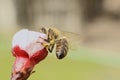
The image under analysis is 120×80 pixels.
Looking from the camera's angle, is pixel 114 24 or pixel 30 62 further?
pixel 114 24

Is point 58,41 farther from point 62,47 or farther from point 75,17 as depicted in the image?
point 75,17

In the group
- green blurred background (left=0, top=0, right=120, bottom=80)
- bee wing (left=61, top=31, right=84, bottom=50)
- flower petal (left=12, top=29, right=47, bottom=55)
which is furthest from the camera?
green blurred background (left=0, top=0, right=120, bottom=80)

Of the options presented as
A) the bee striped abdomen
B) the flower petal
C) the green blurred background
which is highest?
the flower petal

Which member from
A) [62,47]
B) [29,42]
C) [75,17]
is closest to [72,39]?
[62,47]

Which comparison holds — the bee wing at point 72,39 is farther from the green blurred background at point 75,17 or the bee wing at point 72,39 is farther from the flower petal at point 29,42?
the green blurred background at point 75,17

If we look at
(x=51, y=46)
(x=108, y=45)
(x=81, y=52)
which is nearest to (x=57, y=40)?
(x=51, y=46)

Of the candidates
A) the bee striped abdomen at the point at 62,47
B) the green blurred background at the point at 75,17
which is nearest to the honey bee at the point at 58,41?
the bee striped abdomen at the point at 62,47

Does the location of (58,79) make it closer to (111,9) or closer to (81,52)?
(81,52)

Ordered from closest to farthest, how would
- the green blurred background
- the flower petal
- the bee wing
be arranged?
the flower petal < the bee wing < the green blurred background

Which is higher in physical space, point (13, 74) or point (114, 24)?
point (13, 74)

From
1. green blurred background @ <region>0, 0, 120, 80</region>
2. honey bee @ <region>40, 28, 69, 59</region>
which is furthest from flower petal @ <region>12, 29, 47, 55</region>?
green blurred background @ <region>0, 0, 120, 80</region>

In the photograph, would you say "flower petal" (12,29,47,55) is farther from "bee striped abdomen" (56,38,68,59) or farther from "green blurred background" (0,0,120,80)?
"green blurred background" (0,0,120,80)
